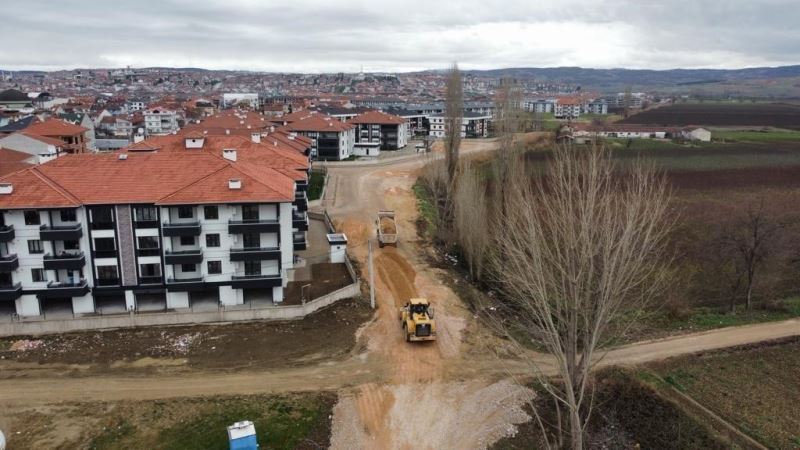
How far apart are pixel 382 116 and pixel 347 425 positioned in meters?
79.3

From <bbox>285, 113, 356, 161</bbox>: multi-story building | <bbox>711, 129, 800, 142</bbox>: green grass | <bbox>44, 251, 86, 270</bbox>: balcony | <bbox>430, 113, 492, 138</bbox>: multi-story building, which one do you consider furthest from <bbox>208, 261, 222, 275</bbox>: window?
<bbox>711, 129, 800, 142</bbox>: green grass

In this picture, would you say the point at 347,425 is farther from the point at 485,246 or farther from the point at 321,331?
the point at 485,246

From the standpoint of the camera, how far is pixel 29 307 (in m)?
29.9

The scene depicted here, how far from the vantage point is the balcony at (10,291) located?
28969 mm

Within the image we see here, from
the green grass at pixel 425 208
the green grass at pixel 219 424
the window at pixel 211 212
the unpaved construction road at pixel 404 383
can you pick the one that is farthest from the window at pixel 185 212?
the green grass at pixel 425 208

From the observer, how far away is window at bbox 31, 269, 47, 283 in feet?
97.0

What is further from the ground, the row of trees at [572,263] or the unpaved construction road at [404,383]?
the row of trees at [572,263]

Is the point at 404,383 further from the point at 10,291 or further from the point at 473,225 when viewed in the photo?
the point at 10,291

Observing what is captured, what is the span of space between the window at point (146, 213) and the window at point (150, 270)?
2485mm

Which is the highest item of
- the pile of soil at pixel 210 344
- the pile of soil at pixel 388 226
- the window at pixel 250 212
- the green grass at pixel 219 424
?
the window at pixel 250 212

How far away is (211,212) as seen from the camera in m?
30.9

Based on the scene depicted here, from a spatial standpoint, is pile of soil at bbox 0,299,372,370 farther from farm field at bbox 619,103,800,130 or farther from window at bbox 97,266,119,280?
farm field at bbox 619,103,800,130

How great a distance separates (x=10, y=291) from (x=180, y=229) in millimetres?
8802

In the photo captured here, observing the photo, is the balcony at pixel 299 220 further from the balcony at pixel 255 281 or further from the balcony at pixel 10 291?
the balcony at pixel 10 291
